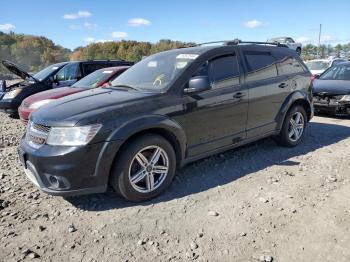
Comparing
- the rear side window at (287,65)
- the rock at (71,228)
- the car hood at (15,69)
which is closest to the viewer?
the rock at (71,228)

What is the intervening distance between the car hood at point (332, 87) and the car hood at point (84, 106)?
5.94 metres

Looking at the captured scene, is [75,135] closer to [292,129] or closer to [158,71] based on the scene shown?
[158,71]

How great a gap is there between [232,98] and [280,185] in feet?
4.37

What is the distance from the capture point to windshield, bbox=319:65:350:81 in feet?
30.6

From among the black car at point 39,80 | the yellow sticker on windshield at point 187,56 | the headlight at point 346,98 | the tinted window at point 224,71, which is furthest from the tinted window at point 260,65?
the black car at point 39,80

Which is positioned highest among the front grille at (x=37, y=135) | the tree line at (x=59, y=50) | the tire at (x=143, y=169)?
the tree line at (x=59, y=50)

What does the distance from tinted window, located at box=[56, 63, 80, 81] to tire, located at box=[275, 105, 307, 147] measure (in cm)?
647

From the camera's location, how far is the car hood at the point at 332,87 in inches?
329

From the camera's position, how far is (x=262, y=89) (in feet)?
17.4

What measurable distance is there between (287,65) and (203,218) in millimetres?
3464

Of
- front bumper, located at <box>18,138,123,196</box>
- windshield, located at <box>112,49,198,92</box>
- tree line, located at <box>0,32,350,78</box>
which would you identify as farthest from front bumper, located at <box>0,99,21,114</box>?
tree line, located at <box>0,32,350,78</box>

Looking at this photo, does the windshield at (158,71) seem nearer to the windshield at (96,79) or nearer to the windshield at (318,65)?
the windshield at (96,79)

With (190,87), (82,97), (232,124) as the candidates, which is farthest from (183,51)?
(82,97)

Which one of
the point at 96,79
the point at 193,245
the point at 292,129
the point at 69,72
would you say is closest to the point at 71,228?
the point at 193,245
